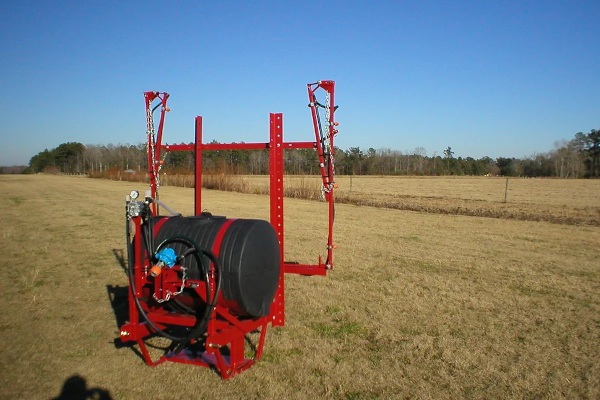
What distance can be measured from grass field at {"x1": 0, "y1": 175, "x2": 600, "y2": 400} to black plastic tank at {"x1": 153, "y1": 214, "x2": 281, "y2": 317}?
76 centimetres

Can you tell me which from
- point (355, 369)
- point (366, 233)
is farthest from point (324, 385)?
point (366, 233)

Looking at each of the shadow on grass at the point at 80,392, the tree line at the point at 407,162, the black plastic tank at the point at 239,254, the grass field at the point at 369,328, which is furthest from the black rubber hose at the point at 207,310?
the tree line at the point at 407,162

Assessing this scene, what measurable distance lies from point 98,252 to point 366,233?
7094 millimetres

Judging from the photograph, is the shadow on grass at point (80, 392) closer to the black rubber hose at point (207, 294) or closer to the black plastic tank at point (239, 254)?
the black rubber hose at point (207, 294)

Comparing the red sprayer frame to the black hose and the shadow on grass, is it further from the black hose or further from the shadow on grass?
the shadow on grass

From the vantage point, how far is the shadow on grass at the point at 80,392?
411cm

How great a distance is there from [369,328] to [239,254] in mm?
2413

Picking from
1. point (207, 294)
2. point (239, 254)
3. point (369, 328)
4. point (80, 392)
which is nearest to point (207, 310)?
point (207, 294)

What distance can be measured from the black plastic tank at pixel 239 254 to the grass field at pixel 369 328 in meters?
0.76

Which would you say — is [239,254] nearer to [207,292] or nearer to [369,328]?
[207,292]

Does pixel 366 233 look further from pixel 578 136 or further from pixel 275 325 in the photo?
pixel 578 136

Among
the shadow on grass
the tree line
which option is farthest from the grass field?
the tree line

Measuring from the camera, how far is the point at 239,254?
4.12m

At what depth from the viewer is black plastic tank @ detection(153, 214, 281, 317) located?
162 inches
